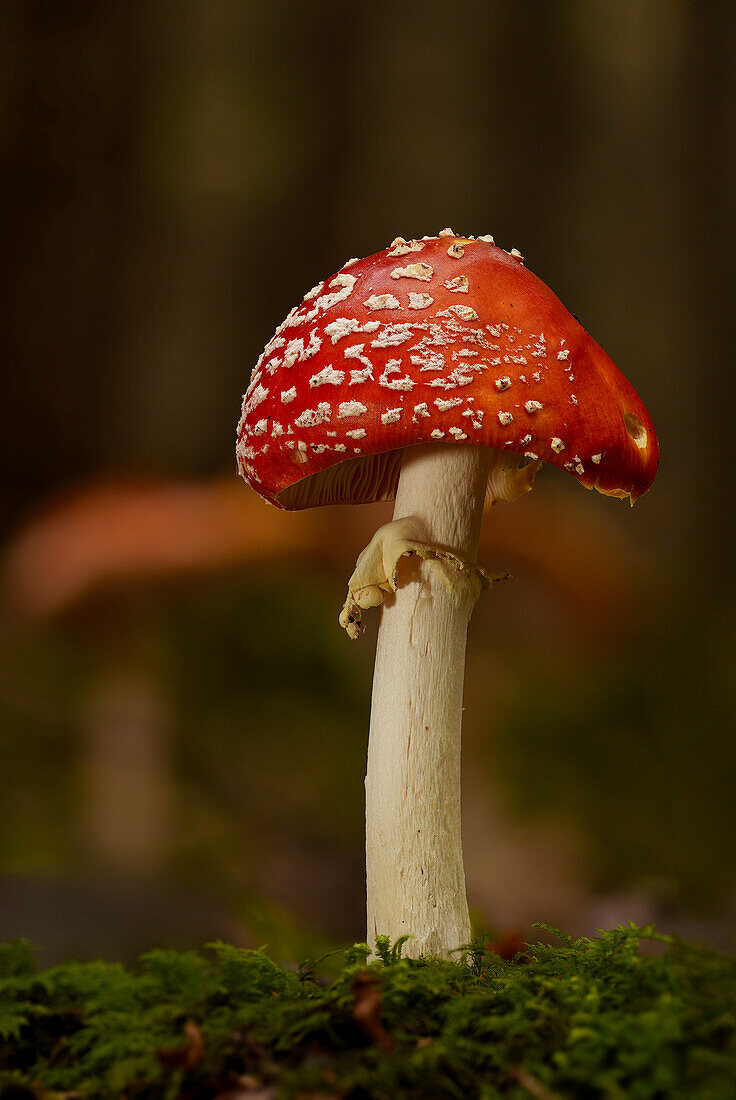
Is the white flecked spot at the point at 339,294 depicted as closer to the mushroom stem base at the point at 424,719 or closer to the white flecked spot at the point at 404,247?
the white flecked spot at the point at 404,247

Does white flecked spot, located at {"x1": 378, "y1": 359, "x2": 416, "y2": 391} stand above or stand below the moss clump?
above

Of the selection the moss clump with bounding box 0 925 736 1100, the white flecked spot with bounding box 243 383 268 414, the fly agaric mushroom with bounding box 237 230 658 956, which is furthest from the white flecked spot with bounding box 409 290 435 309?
the moss clump with bounding box 0 925 736 1100

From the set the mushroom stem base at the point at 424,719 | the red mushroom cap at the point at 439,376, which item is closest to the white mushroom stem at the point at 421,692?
the mushroom stem base at the point at 424,719

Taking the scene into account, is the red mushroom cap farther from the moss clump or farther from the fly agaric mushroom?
the moss clump

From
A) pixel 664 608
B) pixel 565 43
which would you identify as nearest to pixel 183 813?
pixel 664 608

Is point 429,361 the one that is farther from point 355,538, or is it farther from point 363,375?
point 355,538

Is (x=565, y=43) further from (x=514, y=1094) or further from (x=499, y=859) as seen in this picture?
(x=514, y=1094)
